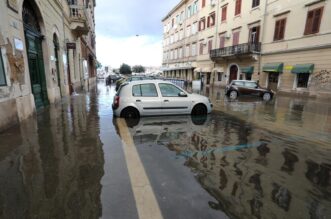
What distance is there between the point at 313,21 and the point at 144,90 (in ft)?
53.9

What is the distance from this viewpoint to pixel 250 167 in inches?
152

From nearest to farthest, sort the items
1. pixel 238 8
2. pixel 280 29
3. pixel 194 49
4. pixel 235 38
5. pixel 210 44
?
pixel 280 29 → pixel 238 8 → pixel 235 38 → pixel 210 44 → pixel 194 49

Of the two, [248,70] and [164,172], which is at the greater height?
[248,70]

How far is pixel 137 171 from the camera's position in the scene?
369 centimetres

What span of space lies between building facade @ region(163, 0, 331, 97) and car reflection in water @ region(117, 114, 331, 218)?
1415 centimetres

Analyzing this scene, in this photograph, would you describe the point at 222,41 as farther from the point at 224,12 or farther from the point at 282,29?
the point at 282,29

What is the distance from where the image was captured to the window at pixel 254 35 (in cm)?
2231

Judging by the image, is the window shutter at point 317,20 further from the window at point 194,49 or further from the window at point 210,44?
the window at point 194,49

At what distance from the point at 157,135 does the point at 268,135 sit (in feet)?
10.4

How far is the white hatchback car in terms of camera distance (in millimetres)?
7602

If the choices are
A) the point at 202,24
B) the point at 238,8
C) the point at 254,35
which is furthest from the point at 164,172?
the point at 202,24

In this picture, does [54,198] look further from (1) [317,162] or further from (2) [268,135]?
(2) [268,135]

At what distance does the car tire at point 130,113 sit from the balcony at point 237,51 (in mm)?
18614

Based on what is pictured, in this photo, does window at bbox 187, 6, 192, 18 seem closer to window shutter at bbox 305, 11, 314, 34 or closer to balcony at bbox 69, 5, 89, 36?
window shutter at bbox 305, 11, 314, 34
